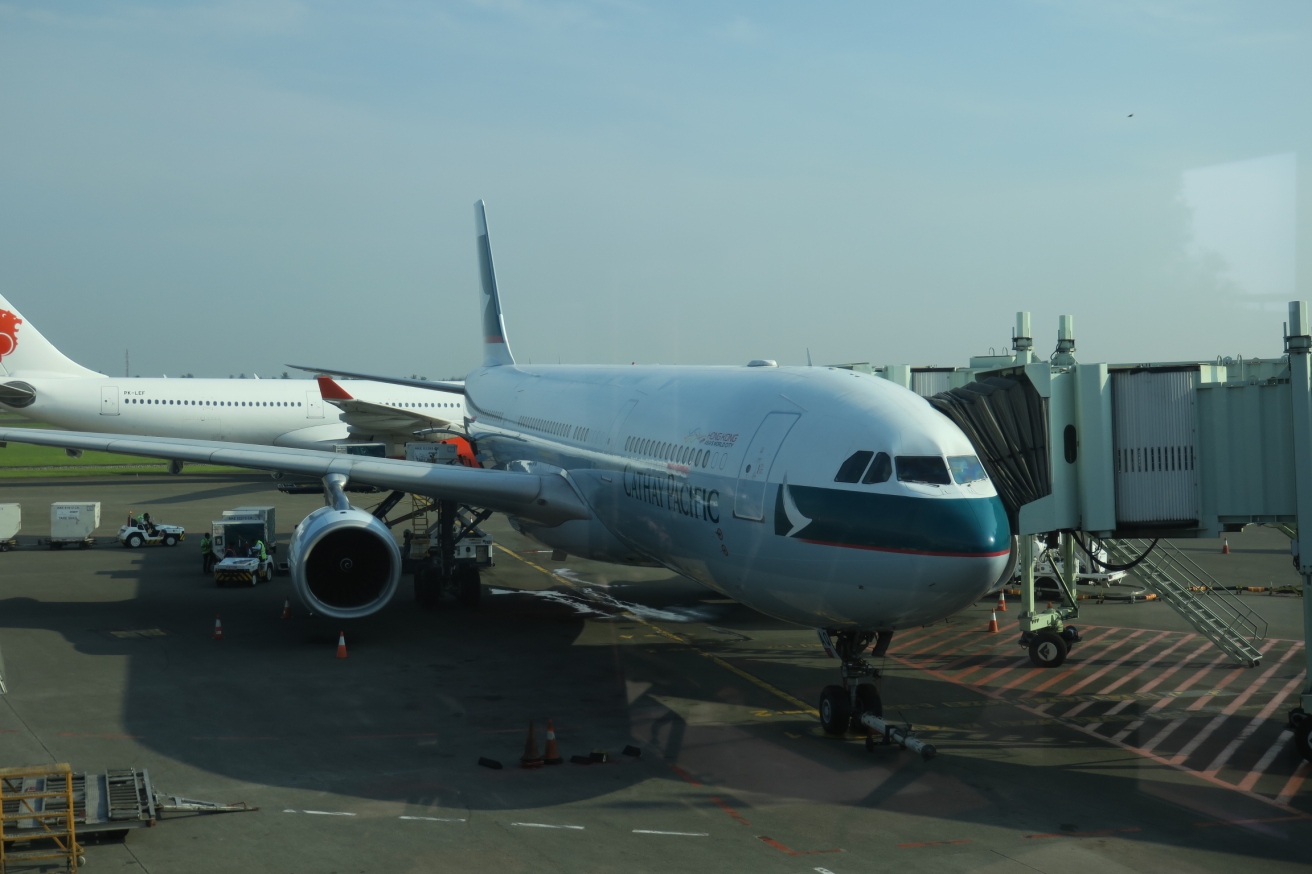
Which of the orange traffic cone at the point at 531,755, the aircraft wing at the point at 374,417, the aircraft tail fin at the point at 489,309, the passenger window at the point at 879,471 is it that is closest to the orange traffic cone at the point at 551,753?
the orange traffic cone at the point at 531,755

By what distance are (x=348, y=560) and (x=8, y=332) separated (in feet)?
117

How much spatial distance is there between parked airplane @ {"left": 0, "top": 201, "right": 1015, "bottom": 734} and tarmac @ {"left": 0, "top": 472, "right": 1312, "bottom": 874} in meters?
1.62

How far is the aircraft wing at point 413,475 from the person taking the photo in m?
19.2

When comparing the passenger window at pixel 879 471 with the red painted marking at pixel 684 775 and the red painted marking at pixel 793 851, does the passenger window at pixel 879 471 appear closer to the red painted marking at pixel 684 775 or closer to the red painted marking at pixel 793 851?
the red painted marking at pixel 793 851

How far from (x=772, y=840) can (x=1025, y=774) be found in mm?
3734

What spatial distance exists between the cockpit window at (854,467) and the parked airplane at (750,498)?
2cm

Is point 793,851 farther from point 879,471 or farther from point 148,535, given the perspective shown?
point 148,535

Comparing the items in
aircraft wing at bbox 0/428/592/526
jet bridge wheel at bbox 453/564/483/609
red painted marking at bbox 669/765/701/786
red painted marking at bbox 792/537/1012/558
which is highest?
aircraft wing at bbox 0/428/592/526

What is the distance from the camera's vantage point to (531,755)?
12.5 metres

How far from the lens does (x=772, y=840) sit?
10.3 m

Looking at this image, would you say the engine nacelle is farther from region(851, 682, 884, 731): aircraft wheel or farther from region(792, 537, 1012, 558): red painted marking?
region(792, 537, 1012, 558): red painted marking

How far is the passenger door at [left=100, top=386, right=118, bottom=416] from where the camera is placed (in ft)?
150

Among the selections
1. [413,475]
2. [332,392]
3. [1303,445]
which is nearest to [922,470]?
[1303,445]

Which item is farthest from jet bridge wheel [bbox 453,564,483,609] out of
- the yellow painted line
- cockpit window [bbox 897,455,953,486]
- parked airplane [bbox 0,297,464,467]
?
parked airplane [bbox 0,297,464,467]
